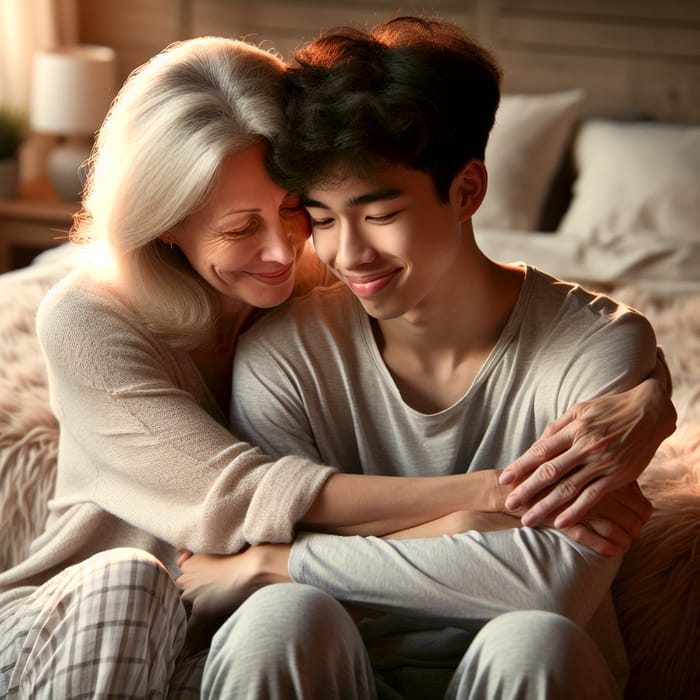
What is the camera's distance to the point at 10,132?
3.61 meters

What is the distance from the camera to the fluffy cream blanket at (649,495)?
1479 mm

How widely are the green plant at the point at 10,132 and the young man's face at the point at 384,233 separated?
2.49 metres

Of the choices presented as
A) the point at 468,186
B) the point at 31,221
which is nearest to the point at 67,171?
the point at 31,221

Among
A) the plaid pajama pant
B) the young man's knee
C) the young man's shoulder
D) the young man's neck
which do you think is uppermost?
the young man's shoulder

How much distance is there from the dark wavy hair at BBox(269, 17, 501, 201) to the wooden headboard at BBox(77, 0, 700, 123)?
7.44ft

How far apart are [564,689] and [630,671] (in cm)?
39

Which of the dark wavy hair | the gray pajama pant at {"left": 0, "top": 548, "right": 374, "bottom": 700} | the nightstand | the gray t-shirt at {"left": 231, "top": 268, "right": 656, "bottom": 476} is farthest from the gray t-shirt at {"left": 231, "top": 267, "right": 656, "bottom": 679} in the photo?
the nightstand

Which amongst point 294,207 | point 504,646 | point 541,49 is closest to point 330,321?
point 294,207

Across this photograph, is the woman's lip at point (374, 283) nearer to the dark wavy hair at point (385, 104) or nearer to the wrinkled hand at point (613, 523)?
the dark wavy hair at point (385, 104)

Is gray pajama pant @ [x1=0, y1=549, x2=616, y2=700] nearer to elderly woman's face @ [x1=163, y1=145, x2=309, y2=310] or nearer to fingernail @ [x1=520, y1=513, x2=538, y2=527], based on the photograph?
fingernail @ [x1=520, y1=513, x2=538, y2=527]

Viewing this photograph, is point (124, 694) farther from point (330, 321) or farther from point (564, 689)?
point (330, 321)

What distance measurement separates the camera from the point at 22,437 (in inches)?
71.4

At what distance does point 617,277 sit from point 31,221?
6.46ft

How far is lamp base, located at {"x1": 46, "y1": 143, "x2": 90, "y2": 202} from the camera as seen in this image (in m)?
3.61
